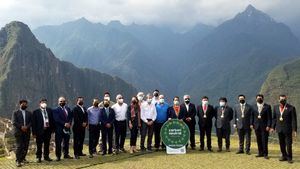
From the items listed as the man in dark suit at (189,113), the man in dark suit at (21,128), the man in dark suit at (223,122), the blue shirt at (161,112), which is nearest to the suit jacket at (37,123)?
the man in dark suit at (21,128)

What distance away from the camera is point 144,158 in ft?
61.3

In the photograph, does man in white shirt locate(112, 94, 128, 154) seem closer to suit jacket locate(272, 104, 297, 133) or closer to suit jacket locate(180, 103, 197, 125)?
suit jacket locate(180, 103, 197, 125)

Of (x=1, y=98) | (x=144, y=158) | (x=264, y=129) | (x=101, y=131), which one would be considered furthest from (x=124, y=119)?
(x=1, y=98)

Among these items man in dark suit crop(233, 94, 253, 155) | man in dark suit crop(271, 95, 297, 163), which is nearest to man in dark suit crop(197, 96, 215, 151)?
man in dark suit crop(233, 94, 253, 155)

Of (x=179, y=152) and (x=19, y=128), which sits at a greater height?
(x=19, y=128)

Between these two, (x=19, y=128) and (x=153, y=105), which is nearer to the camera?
(x=19, y=128)

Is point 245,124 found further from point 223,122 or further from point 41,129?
point 41,129

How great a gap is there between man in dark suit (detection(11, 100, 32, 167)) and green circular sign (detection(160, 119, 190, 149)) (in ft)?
20.3

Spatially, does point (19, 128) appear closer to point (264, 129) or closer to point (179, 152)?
point (179, 152)

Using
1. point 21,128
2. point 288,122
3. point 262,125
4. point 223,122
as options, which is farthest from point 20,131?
point 288,122

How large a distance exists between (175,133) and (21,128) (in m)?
7.03

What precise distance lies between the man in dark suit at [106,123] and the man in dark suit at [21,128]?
3.52 m

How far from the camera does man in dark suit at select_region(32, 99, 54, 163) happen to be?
18.3 metres

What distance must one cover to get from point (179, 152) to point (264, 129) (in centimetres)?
400
